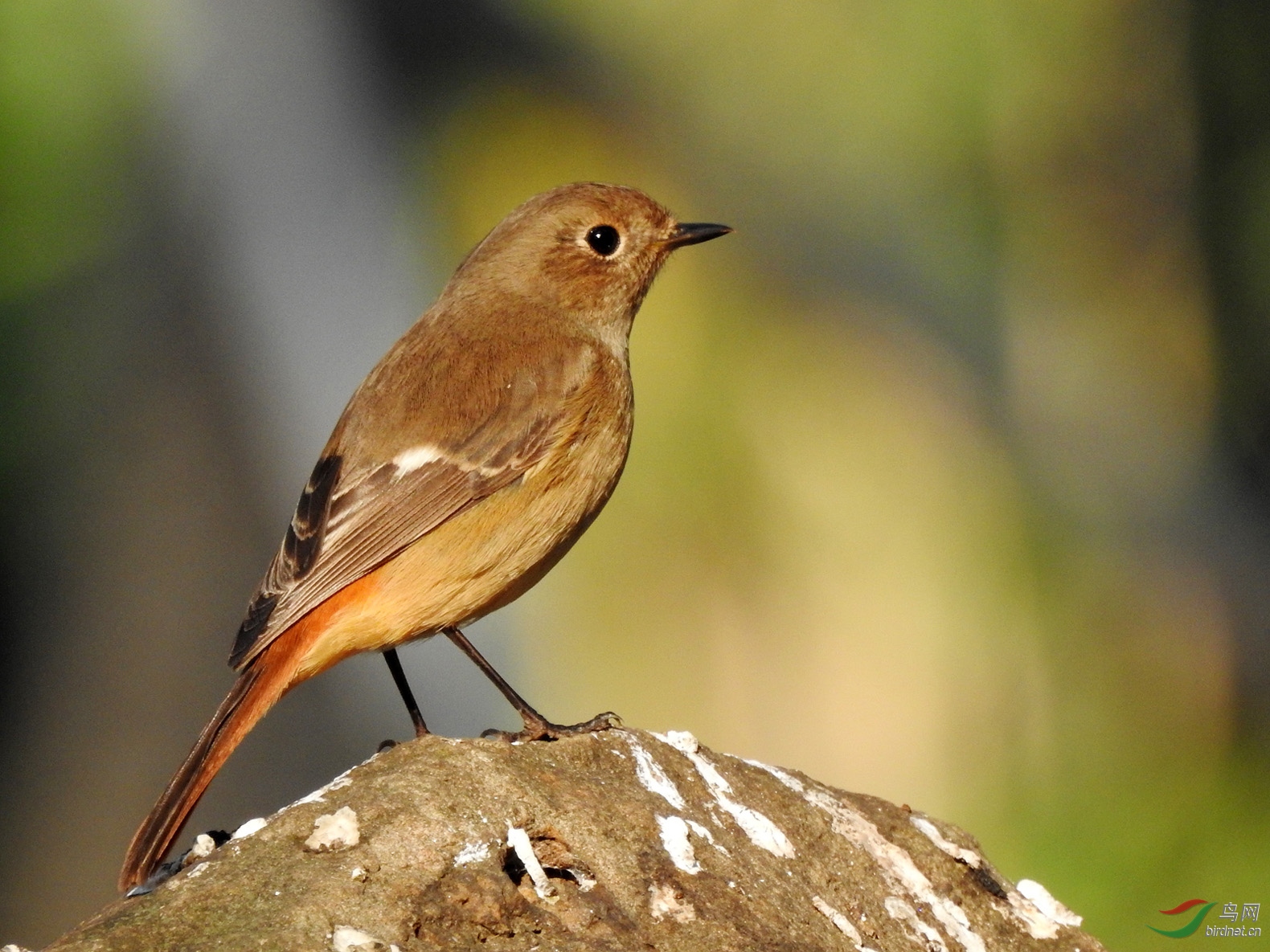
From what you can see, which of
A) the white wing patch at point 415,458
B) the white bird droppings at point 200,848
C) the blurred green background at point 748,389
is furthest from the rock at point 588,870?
the blurred green background at point 748,389

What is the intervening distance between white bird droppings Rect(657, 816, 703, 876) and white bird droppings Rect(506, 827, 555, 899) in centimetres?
27

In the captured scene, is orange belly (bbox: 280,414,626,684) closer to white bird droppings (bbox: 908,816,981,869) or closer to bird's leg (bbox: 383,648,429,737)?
bird's leg (bbox: 383,648,429,737)

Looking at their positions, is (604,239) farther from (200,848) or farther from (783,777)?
(200,848)

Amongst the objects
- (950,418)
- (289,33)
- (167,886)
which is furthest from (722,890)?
(289,33)

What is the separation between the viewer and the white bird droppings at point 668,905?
225 centimetres

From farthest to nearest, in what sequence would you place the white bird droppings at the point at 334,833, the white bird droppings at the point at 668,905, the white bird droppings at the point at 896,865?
the white bird droppings at the point at 896,865
the white bird droppings at the point at 668,905
the white bird droppings at the point at 334,833

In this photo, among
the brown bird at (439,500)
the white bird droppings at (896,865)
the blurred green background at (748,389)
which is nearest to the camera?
the white bird droppings at (896,865)

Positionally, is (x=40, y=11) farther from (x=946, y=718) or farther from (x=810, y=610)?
(x=946, y=718)

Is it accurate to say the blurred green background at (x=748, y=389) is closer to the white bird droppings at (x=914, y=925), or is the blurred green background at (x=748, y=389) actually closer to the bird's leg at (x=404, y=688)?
the bird's leg at (x=404, y=688)

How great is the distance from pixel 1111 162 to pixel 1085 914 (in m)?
3.51

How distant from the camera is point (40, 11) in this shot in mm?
5609

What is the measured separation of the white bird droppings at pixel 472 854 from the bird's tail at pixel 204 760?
29.3 inches

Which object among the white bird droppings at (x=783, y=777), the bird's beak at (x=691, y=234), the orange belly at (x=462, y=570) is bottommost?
the white bird droppings at (x=783, y=777)

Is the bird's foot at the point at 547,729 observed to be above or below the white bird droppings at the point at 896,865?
above
